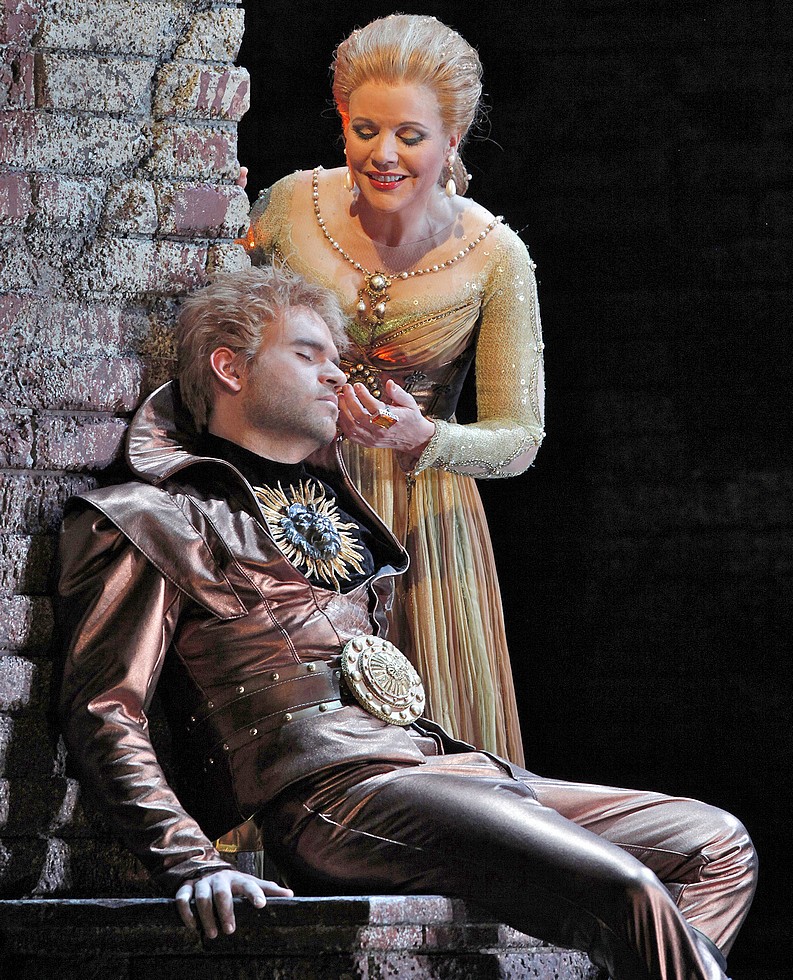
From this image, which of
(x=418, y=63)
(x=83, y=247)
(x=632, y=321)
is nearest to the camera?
(x=83, y=247)

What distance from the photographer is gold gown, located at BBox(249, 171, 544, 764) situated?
3.02m

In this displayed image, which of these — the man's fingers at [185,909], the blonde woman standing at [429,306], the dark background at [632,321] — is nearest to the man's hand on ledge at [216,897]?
the man's fingers at [185,909]

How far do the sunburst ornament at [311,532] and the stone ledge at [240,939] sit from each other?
0.54 metres

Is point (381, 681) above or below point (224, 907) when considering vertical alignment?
above

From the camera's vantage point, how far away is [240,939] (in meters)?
1.90

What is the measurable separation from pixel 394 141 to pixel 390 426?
0.53 m

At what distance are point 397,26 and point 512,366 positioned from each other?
2.09 ft

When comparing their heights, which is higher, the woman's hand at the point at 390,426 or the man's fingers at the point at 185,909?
the woman's hand at the point at 390,426

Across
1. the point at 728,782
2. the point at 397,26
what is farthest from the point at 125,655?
the point at 728,782

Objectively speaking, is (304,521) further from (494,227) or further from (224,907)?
(494,227)

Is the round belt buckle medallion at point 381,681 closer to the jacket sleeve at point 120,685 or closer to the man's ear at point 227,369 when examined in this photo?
the jacket sleeve at point 120,685

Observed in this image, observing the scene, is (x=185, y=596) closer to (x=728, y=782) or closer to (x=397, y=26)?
(x=397, y=26)

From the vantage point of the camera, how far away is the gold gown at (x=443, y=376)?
302 centimetres

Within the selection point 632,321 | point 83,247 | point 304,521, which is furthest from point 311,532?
point 632,321
